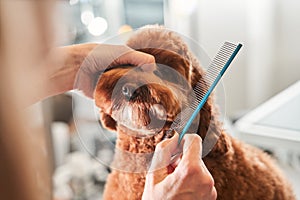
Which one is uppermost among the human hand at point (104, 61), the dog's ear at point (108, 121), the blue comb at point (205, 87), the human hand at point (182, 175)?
the human hand at point (104, 61)

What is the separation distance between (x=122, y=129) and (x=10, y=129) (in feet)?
0.48

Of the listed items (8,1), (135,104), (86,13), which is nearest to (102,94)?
(135,104)

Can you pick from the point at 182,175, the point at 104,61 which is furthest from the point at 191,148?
the point at 104,61

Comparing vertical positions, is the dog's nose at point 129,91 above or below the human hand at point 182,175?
above

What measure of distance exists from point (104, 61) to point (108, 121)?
0.07 meters

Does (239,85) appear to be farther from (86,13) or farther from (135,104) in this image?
(86,13)

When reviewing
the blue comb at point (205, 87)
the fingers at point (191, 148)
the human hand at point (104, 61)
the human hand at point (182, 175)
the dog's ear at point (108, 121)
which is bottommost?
the human hand at point (182, 175)

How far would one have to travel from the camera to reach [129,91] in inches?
20.9

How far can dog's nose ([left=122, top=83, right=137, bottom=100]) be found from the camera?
528 millimetres

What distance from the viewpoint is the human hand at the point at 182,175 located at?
52cm

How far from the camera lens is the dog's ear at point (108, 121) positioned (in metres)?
0.56

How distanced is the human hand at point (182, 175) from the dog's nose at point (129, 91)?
0.20ft

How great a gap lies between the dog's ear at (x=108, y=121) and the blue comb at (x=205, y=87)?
7 cm

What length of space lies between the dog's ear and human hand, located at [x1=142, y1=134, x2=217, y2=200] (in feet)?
0.19
